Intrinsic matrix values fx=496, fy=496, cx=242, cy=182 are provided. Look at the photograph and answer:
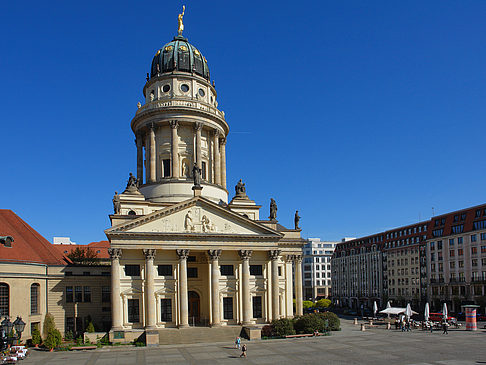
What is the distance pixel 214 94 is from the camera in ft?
248

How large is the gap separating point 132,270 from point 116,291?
130 inches

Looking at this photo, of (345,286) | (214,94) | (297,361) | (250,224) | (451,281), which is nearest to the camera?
(297,361)

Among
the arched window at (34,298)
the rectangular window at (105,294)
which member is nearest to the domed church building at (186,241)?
the rectangular window at (105,294)

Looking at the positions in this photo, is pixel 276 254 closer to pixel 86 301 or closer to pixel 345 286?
pixel 86 301

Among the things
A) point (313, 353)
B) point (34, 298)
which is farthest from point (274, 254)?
point (34, 298)

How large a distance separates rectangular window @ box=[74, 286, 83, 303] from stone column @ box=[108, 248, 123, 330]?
8873mm

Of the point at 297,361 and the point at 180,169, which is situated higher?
the point at 180,169

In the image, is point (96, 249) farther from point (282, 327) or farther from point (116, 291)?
point (282, 327)

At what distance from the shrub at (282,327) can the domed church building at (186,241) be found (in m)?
2.94

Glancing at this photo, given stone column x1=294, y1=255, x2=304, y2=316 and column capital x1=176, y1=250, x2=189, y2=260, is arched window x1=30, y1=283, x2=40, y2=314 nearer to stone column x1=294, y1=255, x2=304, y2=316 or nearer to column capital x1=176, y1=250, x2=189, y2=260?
column capital x1=176, y1=250, x2=189, y2=260

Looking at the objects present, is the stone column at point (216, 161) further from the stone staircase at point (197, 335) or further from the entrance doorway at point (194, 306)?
the stone staircase at point (197, 335)

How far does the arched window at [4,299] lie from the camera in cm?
4916

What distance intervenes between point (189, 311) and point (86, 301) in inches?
489

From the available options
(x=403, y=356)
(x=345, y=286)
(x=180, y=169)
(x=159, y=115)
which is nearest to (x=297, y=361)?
(x=403, y=356)
